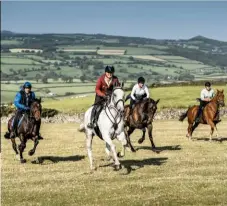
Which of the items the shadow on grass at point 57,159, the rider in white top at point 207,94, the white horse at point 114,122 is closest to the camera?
the white horse at point 114,122

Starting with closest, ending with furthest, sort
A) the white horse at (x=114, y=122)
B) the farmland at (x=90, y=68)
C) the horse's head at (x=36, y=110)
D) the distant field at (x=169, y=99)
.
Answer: the white horse at (x=114, y=122)
the horse's head at (x=36, y=110)
the distant field at (x=169, y=99)
the farmland at (x=90, y=68)

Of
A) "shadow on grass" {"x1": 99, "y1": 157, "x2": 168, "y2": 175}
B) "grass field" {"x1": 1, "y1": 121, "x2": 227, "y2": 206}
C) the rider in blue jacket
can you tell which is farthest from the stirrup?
the rider in blue jacket

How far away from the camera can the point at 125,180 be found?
14898mm

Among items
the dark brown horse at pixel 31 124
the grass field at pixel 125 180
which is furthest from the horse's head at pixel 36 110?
the grass field at pixel 125 180

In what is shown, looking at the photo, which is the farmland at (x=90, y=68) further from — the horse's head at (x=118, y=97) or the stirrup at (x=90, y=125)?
the horse's head at (x=118, y=97)

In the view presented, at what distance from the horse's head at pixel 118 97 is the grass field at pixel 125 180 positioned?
7.13 ft

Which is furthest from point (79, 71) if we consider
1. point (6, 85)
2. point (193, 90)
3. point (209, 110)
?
point (209, 110)

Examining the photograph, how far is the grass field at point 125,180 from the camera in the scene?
12492mm

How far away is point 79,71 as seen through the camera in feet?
515

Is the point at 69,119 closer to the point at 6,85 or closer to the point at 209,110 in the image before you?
the point at 209,110

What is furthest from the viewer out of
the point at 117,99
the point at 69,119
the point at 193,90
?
the point at 193,90

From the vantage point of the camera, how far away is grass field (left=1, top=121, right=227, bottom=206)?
12.5 m

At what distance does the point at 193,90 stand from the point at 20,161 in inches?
2098

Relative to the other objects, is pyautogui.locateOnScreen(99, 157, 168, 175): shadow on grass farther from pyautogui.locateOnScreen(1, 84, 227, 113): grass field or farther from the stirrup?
pyautogui.locateOnScreen(1, 84, 227, 113): grass field
